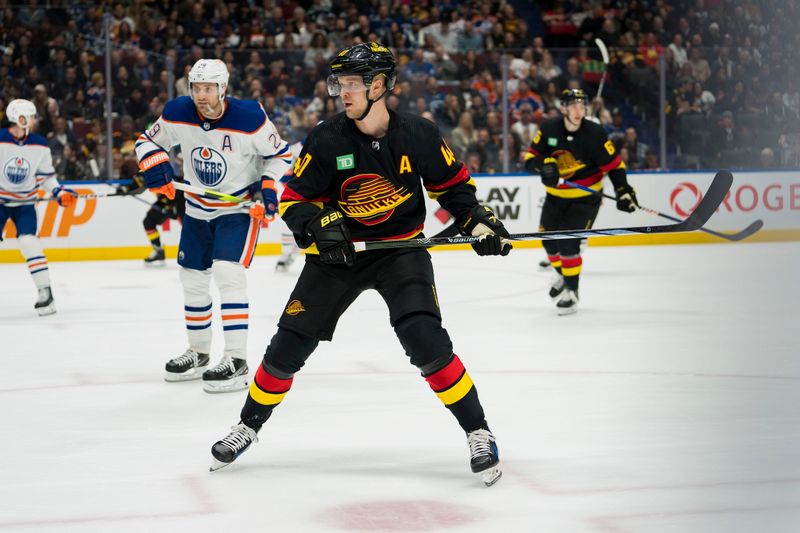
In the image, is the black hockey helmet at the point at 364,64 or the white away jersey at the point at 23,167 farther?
the white away jersey at the point at 23,167

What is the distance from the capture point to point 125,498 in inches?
117

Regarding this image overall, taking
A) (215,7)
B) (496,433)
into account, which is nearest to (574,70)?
(215,7)

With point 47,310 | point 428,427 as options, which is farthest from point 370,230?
point 47,310

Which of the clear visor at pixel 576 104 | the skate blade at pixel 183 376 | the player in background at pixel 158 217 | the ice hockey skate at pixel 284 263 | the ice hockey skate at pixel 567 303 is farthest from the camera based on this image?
the player in background at pixel 158 217

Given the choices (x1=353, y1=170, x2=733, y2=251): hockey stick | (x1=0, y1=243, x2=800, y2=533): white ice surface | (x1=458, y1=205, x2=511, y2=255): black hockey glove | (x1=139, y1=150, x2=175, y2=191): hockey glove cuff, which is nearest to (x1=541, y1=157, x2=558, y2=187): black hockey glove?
(x1=0, y1=243, x2=800, y2=533): white ice surface

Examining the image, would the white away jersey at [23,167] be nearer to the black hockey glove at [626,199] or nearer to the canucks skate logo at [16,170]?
the canucks skate logo at [16,170]

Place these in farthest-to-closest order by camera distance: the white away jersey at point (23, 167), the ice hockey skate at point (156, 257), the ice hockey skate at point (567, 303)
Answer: the ice hockey skate at point (156, 257) < the white away jersey at point (23, 167) < the ice hockey skate at point (567, 303)

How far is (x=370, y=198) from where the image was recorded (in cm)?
322

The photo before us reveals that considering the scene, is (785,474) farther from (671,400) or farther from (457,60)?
(457,60)

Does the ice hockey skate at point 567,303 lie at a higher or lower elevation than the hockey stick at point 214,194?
lower

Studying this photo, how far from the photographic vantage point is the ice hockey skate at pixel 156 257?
9.94 m

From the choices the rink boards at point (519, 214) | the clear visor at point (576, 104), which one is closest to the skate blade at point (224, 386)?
the clear visor at point (576, 104)

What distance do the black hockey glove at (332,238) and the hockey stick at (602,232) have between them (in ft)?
0.29

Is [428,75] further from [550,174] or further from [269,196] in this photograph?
[269,196]
